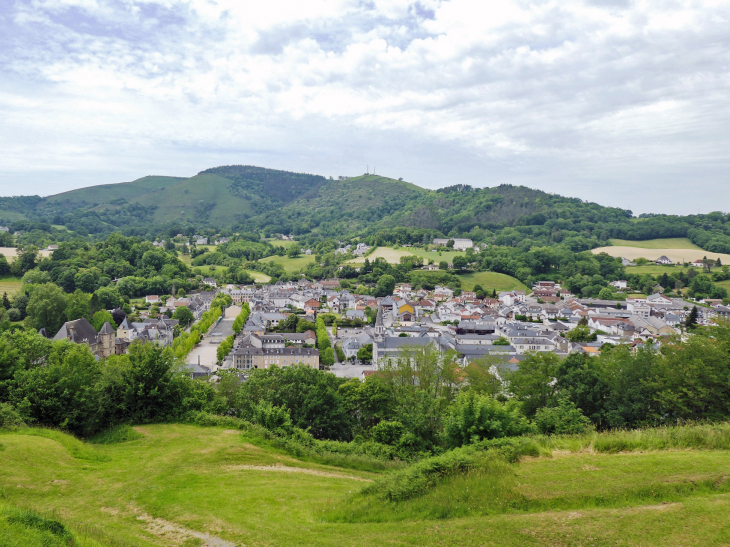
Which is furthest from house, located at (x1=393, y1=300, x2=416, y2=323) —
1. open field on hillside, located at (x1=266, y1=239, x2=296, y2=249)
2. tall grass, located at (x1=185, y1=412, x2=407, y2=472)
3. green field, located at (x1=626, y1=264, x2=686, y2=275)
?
open field on hillside, located at (x1=266, y1=239, x2=296, y2=249)

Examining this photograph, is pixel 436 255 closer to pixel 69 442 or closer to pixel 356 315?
pixel 356 315

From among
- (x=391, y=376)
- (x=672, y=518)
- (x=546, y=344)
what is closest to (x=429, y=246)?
(x=546, y=344)

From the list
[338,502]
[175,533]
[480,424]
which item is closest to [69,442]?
[175,533]

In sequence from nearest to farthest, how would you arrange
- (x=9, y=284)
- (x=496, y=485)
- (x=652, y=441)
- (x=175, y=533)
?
1. (x=175, y=533)
2. (x=496, y=485)
3. (x=652, y=441)
4. (x=9, y=284)

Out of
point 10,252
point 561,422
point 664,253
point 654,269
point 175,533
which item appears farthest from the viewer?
point 664,253

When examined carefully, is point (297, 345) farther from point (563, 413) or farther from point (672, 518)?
point (672, 518)

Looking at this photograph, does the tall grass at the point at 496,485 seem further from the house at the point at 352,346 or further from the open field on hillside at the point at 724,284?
the open field on hillside at the point at 724,284

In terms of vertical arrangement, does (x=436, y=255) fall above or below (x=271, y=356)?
above

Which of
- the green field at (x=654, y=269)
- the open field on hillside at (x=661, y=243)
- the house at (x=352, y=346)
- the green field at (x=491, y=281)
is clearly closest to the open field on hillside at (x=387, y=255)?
the green field at (x=491, y=281)
